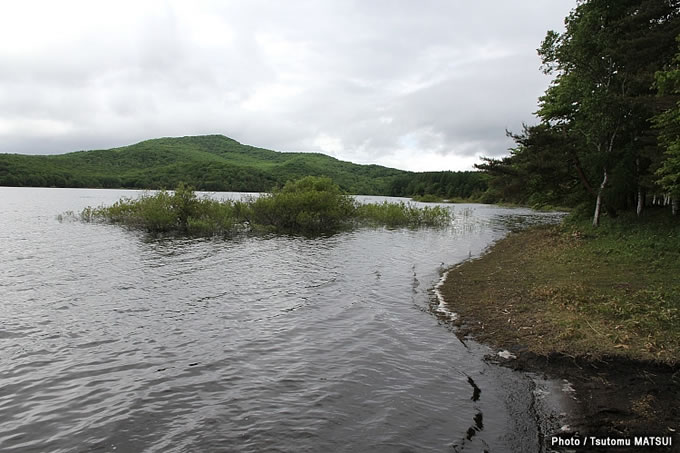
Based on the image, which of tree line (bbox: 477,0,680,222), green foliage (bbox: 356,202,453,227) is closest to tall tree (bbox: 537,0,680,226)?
tree line (bbox: 477,0,680,222)

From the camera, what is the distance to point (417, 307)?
1666cm

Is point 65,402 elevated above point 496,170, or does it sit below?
below

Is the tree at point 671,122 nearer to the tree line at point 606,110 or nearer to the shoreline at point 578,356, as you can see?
the tree line at point 606,110

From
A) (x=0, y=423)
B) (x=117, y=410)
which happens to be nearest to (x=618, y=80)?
(x=117, y=410)

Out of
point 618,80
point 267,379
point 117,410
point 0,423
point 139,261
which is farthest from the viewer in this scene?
point 618,80

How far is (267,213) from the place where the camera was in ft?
152

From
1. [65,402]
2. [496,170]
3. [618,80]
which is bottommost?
[65,402]

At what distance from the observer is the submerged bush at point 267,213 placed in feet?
135

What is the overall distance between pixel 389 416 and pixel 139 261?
73.6ft

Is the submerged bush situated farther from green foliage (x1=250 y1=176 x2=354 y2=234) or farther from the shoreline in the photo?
the shoreline

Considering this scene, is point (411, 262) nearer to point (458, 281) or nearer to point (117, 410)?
point (458, 281)

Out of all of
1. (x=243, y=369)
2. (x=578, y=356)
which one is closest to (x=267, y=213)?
(x=243, y=369)

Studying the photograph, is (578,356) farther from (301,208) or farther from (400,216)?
(400,216)

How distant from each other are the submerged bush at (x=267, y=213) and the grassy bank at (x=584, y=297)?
2595cm
